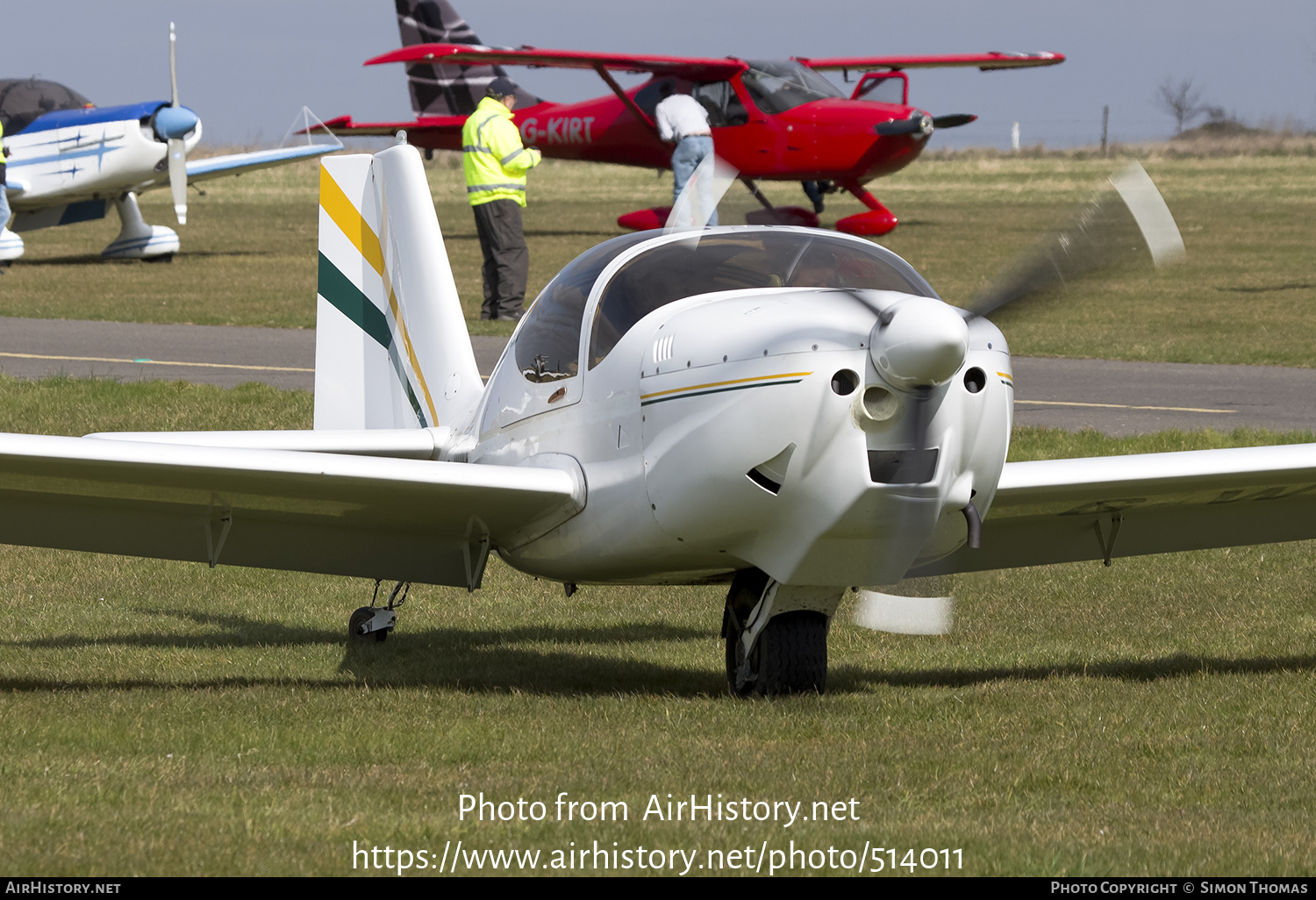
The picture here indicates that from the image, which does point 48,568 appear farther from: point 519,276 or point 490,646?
point 519,276

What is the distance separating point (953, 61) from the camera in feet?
119

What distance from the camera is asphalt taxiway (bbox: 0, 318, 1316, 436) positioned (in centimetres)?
1475

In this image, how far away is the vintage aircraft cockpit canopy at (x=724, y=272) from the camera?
6332mm

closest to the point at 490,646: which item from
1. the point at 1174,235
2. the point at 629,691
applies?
the point at 629,691

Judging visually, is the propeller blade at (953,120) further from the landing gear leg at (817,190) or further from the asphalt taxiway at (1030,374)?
the asphalt taxiway at (1030,374)

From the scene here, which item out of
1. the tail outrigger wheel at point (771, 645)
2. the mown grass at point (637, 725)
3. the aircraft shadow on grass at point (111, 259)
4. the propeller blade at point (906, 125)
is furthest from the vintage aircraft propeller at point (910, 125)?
the tail outrigger wheel at point (771, 645)

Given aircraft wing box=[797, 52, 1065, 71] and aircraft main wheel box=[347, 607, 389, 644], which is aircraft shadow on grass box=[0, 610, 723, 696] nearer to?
aircraft main wheel box=[347, 607, 389, 644]

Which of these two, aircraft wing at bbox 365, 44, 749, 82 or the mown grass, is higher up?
the mown grass

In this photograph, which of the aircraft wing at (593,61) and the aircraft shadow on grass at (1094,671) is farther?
the aircraft wing at (593,61)

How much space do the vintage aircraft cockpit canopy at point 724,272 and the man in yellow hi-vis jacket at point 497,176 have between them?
13525mm

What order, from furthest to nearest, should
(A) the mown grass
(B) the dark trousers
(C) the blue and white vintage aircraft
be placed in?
1. (C) the blue and white vintage aircraft
2. (B) the dark trousers
3. (A) the mown grass

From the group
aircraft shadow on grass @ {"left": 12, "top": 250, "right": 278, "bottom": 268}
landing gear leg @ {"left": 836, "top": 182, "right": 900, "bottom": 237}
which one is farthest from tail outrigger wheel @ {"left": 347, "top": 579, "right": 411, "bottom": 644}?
aircraft shadow on grass @ {"left": 12, "top": 250, "right": 278, "bottom": 268}

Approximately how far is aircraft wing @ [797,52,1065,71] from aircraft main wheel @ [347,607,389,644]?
29.9m

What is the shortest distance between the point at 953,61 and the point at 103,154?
727 inches
